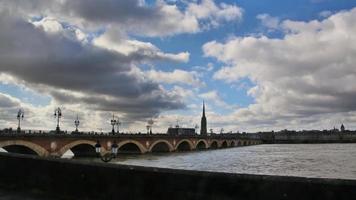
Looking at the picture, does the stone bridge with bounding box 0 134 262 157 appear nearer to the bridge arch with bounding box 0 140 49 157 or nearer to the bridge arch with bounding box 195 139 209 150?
the bridge arch with bounding box 0 140 49 157

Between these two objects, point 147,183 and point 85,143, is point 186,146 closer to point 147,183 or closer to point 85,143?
point 85,143

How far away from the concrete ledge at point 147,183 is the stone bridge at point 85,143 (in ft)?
71.8

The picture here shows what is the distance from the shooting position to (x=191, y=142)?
14162 cm

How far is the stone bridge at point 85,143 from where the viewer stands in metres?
61.5

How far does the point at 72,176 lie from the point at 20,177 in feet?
7.54

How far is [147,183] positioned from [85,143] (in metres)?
72.6

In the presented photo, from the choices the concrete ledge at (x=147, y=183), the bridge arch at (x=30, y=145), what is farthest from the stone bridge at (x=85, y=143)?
the concrete ledge at (x=147, y=183)

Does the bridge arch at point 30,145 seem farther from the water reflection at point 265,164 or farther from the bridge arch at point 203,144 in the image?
the bridge arch at point 203,144

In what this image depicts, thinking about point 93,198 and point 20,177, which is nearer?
point 93,198

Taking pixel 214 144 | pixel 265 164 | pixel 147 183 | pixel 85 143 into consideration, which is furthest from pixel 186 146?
pixel 147 183

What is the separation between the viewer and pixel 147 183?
308 inches

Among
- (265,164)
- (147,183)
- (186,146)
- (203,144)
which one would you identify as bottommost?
(265,164)

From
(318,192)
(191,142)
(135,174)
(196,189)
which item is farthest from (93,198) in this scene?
(191,142)

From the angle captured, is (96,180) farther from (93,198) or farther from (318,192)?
(318,192)
